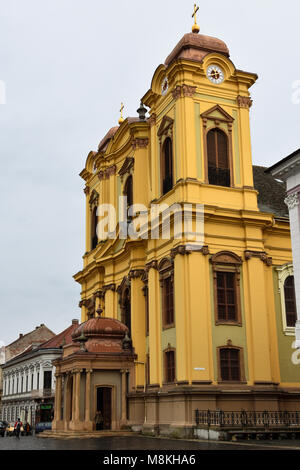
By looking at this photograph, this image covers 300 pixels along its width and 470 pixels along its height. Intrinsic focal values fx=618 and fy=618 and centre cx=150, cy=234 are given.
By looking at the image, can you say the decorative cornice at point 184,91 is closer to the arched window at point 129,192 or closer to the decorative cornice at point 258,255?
the arched window at point 129,192

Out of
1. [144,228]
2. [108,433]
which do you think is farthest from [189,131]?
[108,433]

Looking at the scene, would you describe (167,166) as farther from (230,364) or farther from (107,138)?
(107,138)

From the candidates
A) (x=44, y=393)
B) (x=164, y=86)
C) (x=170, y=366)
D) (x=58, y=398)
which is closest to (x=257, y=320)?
(x=170, y=366)

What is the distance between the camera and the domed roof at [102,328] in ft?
116

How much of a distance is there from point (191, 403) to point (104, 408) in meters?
7.97

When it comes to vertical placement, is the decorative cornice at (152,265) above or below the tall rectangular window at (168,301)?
above

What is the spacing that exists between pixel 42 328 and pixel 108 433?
182ft

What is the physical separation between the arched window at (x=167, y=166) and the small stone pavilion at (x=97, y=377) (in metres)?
8.60

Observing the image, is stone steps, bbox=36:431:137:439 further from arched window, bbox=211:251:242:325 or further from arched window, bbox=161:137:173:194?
arched window, bbox=161:137:173:194

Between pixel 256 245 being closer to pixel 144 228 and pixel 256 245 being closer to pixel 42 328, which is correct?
pixel 144 228

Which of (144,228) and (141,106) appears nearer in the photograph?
(144,228)

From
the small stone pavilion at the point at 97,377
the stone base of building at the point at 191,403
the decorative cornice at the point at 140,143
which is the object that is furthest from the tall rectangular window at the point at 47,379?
the decorative cornice at the point at 140,143

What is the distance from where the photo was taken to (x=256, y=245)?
3319 centimetres

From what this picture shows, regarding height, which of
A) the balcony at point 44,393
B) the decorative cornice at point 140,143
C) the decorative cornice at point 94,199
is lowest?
the balcony at point 44,393
